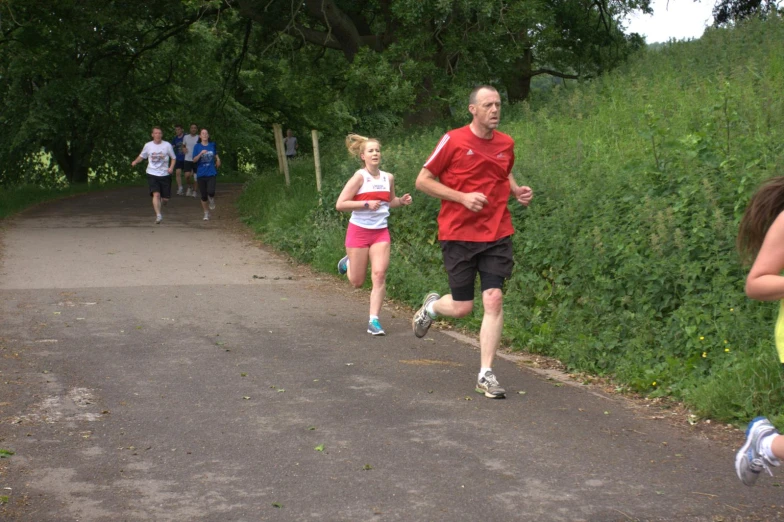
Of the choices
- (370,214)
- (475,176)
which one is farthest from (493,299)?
(370,214)

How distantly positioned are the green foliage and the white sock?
1.97 metres

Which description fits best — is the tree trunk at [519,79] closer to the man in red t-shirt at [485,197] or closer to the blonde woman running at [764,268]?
the man in red t-shirt at [485,197]

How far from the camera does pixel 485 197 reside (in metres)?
7.16

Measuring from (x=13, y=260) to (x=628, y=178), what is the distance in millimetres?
9661

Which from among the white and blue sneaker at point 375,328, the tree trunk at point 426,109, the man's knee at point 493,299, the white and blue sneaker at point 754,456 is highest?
the tree trunk at point 426,109

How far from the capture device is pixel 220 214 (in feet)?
79.8

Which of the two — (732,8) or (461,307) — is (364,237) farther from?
(732,8)

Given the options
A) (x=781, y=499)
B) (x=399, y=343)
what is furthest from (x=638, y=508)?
(x=399, y=343)

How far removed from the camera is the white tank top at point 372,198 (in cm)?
997

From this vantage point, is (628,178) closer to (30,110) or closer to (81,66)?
(81,66)

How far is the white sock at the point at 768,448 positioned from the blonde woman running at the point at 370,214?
18.5 ft

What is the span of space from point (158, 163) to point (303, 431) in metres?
15.0

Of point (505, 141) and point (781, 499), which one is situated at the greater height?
point (505, 141)

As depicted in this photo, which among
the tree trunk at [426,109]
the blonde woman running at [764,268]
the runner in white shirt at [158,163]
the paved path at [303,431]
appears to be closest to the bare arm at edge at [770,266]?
the blonde woman running at [764,268]
